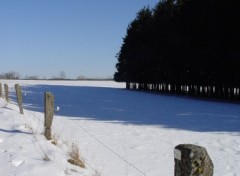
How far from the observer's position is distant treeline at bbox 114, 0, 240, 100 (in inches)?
1270

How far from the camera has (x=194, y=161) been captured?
2.93 metres

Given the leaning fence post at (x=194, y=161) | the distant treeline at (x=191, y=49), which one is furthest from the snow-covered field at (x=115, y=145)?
the distant treeline at (x=191, y=49)

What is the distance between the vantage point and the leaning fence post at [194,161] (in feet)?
9.58

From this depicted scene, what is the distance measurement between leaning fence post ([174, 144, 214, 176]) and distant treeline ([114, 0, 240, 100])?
29.2 m

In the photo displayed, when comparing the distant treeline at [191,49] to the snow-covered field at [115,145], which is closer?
the snow-covered field at [115,145]

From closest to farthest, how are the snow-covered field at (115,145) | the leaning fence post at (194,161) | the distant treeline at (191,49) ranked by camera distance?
1. the leaning fence post at (194,161)
2. the snow-covered field at (115,145)
3. the distant treeline at (191,49)

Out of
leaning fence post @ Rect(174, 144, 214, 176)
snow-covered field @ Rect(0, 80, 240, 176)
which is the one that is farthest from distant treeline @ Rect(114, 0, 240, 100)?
leaning fence post @ Rect(174, 144, 214, 176)

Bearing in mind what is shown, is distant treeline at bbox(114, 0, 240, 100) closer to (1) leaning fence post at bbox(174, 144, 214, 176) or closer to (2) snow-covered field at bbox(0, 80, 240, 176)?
(2) snow-covered field at bbox(0, 80, 240, 176)

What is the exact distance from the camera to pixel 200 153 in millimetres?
2926

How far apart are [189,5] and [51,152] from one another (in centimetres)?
3251

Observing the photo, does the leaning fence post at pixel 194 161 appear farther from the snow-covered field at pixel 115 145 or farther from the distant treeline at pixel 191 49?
the distant treeline at pixel 191 49

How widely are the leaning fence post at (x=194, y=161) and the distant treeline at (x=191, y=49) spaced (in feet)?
95.9

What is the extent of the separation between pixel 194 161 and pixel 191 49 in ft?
117

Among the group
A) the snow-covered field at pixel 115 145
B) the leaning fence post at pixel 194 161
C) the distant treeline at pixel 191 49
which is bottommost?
the snow-covered field at pixel 115 145
